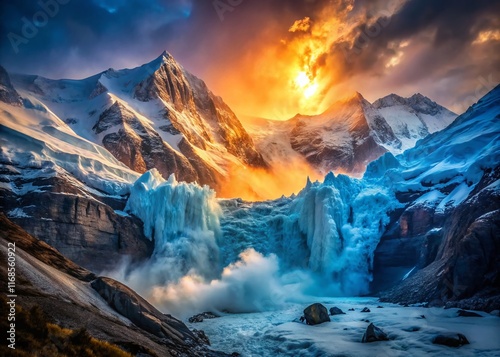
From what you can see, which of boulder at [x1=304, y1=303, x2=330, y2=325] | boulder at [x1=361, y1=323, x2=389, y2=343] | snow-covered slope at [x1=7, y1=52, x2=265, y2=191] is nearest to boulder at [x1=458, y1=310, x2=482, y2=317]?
boulder at [x1=361, y1=323, x2=389, y2=343]

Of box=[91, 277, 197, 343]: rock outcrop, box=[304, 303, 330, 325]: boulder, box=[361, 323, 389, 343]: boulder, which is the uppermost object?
box=[91, 277, 197, 343]: rock outcrop

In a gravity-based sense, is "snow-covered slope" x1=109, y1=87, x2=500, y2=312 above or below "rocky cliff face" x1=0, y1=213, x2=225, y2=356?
above

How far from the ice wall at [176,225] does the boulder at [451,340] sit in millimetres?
40855

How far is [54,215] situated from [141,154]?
2299 inches

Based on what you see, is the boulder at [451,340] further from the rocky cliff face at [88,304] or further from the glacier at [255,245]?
the glacier at [255,245]

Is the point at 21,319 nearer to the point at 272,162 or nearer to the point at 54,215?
the point at 54,215

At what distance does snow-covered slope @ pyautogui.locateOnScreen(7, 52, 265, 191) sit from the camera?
350 feet

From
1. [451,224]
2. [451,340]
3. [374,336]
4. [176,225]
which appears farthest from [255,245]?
[451,340]

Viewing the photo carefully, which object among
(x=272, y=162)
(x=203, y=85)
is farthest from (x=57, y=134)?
(x=272, y=162)

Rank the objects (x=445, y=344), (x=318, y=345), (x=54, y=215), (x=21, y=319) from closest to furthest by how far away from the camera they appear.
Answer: (x=21, y=319) → (x=445, y=344) → (x=318, y=345) → (x=54, y=215)

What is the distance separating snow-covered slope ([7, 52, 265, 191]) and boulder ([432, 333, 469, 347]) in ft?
306

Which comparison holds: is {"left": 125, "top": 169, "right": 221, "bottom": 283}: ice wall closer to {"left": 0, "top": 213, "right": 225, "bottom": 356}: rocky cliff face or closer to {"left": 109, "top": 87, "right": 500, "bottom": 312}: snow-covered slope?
{"left": 109, "top": 87, "right": 500, "bottom": 312}: snow-covered slope

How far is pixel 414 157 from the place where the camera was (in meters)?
76.3

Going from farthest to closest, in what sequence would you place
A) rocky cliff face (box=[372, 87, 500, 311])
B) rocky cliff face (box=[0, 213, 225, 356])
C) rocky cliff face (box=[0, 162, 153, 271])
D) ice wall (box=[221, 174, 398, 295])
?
ice wall (box=[221, 174, 398, 295])
rocky cliff face (box=[0, 162, 153, 271])
rocky cliff face (box=[372, 87, 500, 311])
rocky cliff face (box=[0, 213, 225, 356])
